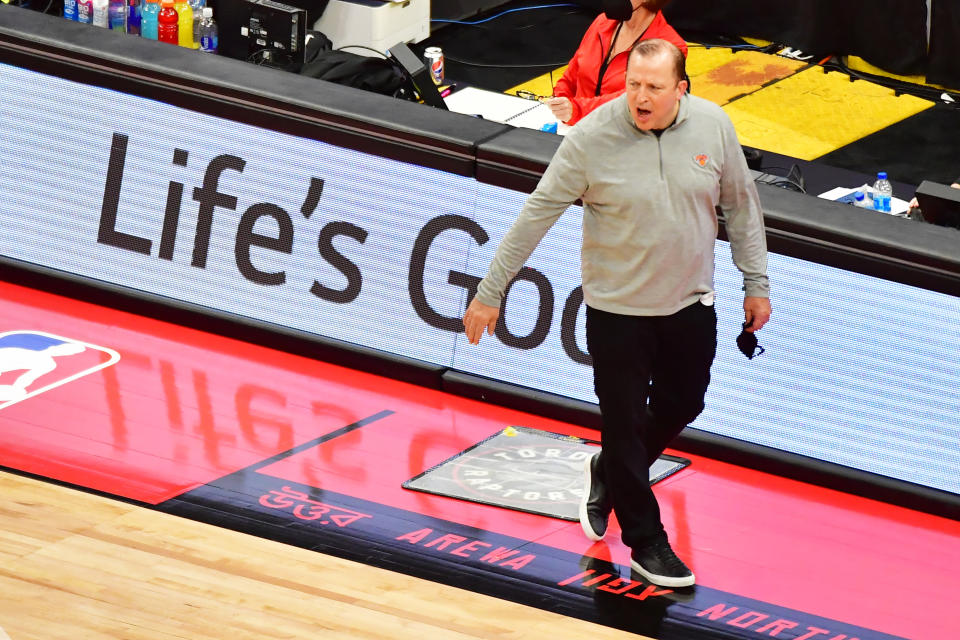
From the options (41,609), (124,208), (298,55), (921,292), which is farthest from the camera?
(298,55)

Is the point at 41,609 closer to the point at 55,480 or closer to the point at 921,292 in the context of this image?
the point at 55,480

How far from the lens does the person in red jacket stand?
5816mm

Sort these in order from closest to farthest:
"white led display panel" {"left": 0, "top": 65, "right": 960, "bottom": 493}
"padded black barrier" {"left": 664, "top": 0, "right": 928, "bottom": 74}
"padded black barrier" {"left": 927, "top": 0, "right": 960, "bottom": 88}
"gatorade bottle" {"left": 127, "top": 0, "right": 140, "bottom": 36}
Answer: "white led display panel" {"left": 0, "top": 65, "right": 960, "bottom": 493}
"gatorade bottle" {"left": 127, "top": 0, "right": 140, "bottom": 36}
"padded black barrier" {"left": 927, "top": 0, "right": 960, "bottom": 88}
"padded black barrier" {"left": 664, "top": 0, "right": 928, "bottom": 74}

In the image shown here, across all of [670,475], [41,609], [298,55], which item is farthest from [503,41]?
[41,609]

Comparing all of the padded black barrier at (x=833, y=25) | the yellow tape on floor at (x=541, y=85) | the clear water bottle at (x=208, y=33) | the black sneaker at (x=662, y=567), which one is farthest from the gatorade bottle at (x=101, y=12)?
the padded black barrier at (x=833, y=25)

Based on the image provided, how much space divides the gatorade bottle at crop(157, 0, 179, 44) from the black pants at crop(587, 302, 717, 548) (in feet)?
12.3

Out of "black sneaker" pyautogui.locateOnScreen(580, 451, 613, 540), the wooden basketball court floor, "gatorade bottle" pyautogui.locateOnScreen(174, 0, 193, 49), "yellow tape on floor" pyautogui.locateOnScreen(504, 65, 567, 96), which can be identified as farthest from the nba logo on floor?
"yellow tape on floor" pyautogui.locateOnScreen(504, 65, 567, 96)

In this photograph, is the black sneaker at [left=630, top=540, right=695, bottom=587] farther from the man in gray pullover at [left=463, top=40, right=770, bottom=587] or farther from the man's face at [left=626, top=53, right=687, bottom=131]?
the man's face at [left=626, top=53, right=687, bottom=131]

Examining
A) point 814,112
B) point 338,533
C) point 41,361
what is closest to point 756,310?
point 338,533

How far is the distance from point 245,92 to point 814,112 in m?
4.71

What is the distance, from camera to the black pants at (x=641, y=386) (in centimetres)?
435

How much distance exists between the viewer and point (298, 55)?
22.7 ft

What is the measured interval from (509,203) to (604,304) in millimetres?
1104

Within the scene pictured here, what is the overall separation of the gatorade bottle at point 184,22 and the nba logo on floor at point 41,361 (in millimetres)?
2040
